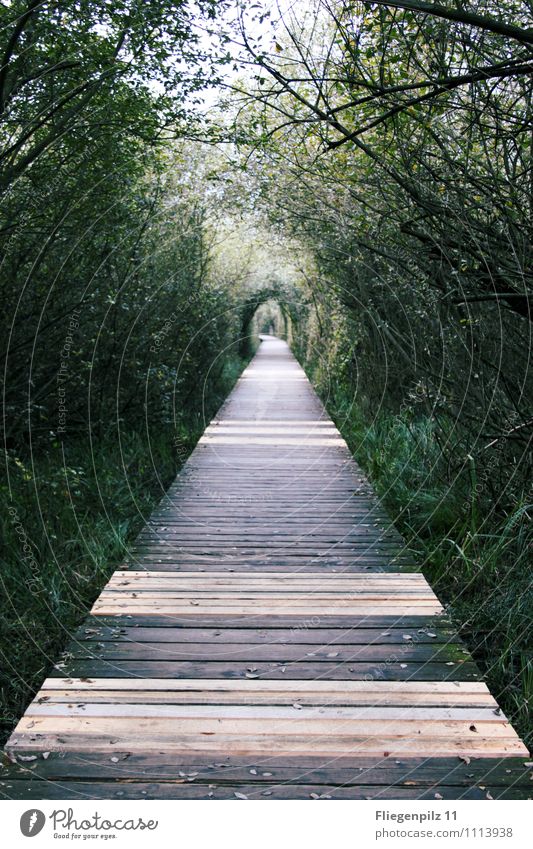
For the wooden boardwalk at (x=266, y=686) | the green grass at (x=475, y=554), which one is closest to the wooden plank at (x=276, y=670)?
the wooden boardwalk at (x=266, y=686)

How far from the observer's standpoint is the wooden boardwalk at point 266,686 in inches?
101

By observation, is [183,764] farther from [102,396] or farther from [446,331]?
[102,396]

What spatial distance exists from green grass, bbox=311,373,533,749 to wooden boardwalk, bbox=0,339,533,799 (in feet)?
0.61

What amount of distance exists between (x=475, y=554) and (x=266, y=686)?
1889 mm

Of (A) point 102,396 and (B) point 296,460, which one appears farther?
(B) point 296,460

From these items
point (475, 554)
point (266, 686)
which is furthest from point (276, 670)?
point (475, 554)

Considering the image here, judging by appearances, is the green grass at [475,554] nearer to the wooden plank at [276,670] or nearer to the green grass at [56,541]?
the wooden plank at [276,670]

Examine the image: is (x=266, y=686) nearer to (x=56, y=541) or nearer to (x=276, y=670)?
(x=276, y=670)

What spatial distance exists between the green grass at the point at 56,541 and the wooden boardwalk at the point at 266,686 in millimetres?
227

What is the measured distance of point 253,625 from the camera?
12.6ft

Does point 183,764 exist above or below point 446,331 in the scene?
below

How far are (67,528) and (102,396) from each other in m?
2.51

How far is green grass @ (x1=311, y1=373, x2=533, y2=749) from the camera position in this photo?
139 inches
